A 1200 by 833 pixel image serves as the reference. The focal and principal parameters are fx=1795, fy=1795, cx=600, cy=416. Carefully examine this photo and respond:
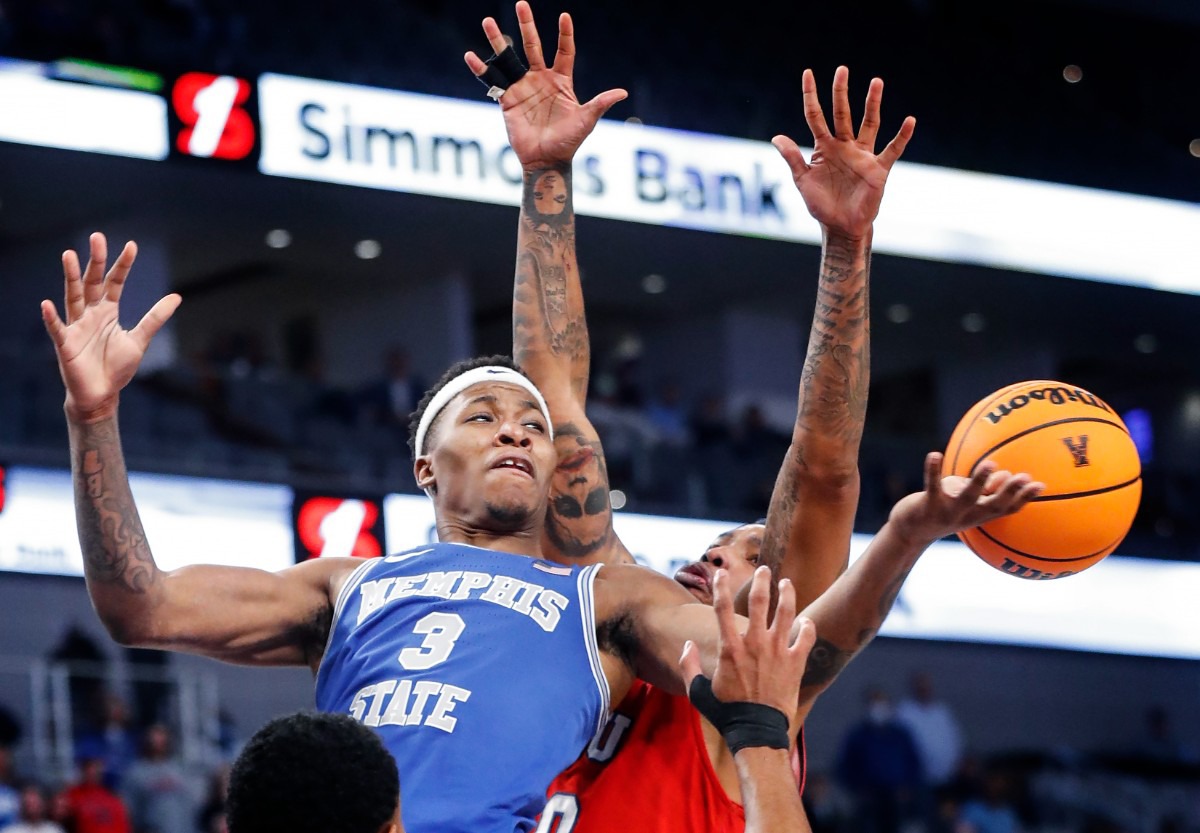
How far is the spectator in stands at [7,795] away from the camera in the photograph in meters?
9.88

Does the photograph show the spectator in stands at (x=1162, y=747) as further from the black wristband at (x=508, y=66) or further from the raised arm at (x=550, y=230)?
the black wristband at (x=508, y=66)

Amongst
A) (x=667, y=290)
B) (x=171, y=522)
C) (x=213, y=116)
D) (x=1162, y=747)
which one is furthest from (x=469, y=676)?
(x=1162, y=747)

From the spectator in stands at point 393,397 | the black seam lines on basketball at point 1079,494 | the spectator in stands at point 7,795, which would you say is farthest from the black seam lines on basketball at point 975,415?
the spectator in stands at point 393,397

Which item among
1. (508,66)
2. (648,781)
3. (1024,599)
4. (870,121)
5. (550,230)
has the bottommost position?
(1024,599)

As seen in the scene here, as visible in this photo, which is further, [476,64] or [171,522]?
[171,522]

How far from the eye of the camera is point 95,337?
3609 mm

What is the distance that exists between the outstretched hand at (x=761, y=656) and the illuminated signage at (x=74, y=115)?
11.5m

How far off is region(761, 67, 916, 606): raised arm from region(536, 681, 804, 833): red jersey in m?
0.47

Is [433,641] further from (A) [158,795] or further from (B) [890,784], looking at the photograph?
(B) [890,784]

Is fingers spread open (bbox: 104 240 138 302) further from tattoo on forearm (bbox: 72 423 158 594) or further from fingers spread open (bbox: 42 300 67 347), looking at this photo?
tattoo on forearm (bbox: 72 423 158 594)

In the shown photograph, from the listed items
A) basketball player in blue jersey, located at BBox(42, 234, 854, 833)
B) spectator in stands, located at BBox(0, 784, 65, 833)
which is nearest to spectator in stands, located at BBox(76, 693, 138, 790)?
spectator in stands, located at BBox(0, 784, 65, 833)

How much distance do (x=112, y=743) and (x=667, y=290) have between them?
9.85 m

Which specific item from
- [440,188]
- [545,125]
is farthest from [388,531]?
[545,125]

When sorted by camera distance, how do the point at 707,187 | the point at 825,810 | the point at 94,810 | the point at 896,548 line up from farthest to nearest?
1. the point at 707,187
2. the point at 825,810
3. the point at 94,810
4. the point at 896,548
